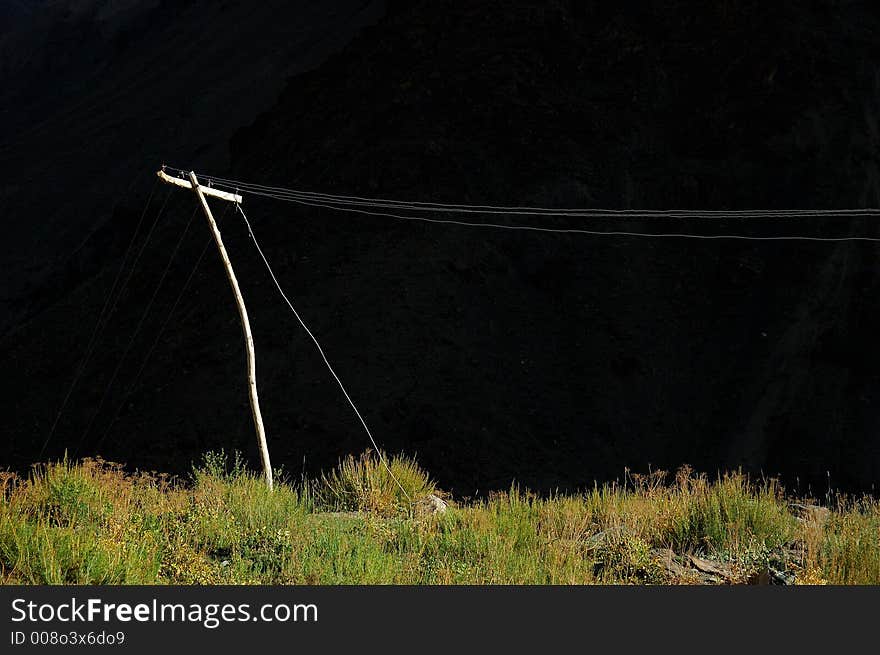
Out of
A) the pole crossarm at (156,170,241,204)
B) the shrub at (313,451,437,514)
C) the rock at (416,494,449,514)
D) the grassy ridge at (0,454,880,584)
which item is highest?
Result: the pole crossarm at (156,170,241,204)

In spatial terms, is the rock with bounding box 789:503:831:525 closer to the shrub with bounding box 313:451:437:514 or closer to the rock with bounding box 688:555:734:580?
the rock with bounding box 688:555:734:580

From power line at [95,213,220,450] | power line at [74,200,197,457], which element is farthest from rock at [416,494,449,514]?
power line at [74,200,197,457]

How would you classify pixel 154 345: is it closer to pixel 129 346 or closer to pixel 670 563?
pixel 129 346

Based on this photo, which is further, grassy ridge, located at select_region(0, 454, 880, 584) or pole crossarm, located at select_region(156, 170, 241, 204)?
pole crossarm, located at select_region(156, 170, 241, 204)

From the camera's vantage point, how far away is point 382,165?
28125mm

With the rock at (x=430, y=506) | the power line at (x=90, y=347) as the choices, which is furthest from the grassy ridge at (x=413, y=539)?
the power line at (x=90, y=347)

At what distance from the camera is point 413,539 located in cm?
827

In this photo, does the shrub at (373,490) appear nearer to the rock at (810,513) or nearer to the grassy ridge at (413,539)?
the grassy ridge at (413,539)

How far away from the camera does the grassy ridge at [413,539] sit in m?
6.79

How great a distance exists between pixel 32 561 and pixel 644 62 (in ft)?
103

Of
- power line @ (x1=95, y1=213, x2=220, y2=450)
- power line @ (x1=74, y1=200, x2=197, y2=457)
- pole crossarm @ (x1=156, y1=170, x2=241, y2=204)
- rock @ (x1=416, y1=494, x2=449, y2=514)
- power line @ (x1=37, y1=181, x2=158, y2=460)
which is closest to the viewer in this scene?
rock @ (x1=416, y1=494, x2=449, y2=514)

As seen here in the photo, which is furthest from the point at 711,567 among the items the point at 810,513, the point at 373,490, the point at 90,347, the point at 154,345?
the point at 90,347

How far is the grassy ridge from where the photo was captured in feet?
22.3

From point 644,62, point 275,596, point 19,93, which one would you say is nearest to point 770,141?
point 644,62
